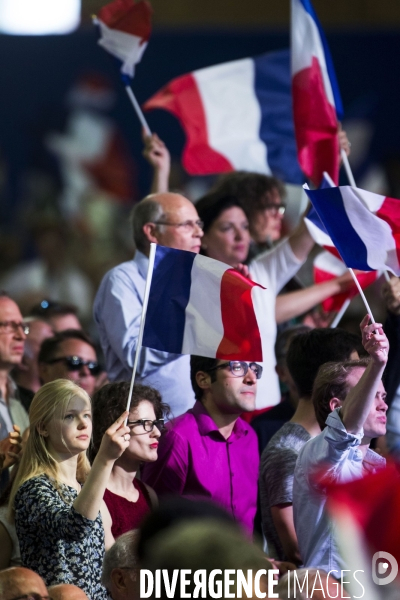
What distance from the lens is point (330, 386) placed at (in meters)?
4.07

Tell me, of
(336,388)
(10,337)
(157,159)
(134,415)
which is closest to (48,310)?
(157,159)

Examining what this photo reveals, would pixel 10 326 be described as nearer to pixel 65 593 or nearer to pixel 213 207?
pixel 213 207

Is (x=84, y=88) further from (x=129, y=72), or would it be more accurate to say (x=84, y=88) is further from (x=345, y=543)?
(x=345, y=543)

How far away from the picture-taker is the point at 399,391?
4691 mm

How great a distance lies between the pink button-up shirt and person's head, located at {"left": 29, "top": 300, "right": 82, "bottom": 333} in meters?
1.70

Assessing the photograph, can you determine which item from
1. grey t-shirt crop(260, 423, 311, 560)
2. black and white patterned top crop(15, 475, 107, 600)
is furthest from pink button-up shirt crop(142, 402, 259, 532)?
black and white patterned top crop(15, 475, 107, 600)

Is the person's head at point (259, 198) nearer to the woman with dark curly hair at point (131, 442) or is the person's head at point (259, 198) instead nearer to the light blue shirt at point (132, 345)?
the light blue shirt at point (132, 345)

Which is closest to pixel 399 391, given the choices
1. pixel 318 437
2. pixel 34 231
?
pixel 318 437

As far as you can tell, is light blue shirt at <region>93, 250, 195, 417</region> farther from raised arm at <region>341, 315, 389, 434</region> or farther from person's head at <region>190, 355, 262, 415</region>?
raised arm at <region>341, 315, 389, 434</region>

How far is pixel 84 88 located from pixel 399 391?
662 cm

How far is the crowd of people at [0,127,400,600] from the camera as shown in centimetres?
362

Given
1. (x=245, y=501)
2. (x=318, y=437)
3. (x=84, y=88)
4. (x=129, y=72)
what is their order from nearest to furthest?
1. (x=318, y=437)
2. (x=245, y=501)
3. (x=129, y=72)
4. (x=84, y=88)

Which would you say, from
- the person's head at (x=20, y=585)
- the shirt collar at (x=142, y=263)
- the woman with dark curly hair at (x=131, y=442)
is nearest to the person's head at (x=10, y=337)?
the shirt collar at (x=142, y=263)

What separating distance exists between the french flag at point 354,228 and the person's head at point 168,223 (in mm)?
831
